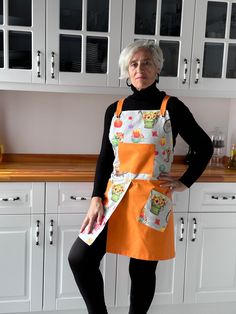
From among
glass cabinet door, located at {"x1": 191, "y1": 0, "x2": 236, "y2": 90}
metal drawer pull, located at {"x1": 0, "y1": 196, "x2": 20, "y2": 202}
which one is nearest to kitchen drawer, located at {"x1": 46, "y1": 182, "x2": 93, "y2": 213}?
metal drawer pull, located at {"x1": 0, "y1": 196, "x2": 20, "y2": 202}

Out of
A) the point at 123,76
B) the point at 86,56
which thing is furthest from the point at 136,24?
the point at 123,76

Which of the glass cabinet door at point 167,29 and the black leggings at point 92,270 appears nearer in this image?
the black leggings at point 92,270

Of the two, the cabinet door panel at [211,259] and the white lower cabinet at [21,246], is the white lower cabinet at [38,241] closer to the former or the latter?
the white lower cabinet at [21,246]

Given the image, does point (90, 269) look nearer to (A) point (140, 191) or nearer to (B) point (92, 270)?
(B) point (92, 270)

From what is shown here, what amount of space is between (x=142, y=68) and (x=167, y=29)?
2.18 ft

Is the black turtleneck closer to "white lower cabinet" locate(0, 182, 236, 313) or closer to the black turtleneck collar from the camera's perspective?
the black turtleneck collar

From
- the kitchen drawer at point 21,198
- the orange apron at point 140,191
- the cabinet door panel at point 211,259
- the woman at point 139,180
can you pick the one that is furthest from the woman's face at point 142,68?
the cabinet door panel at point 211,259

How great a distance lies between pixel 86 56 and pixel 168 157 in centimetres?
82

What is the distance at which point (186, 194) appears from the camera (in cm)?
221

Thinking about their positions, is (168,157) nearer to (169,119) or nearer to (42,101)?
(169,119)

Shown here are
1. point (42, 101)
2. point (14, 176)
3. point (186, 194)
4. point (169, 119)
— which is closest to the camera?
point (169, 119)

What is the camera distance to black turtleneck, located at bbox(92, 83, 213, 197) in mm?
1735

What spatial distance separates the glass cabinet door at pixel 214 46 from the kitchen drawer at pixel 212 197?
22.8 inches

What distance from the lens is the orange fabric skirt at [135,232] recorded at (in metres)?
1.73
